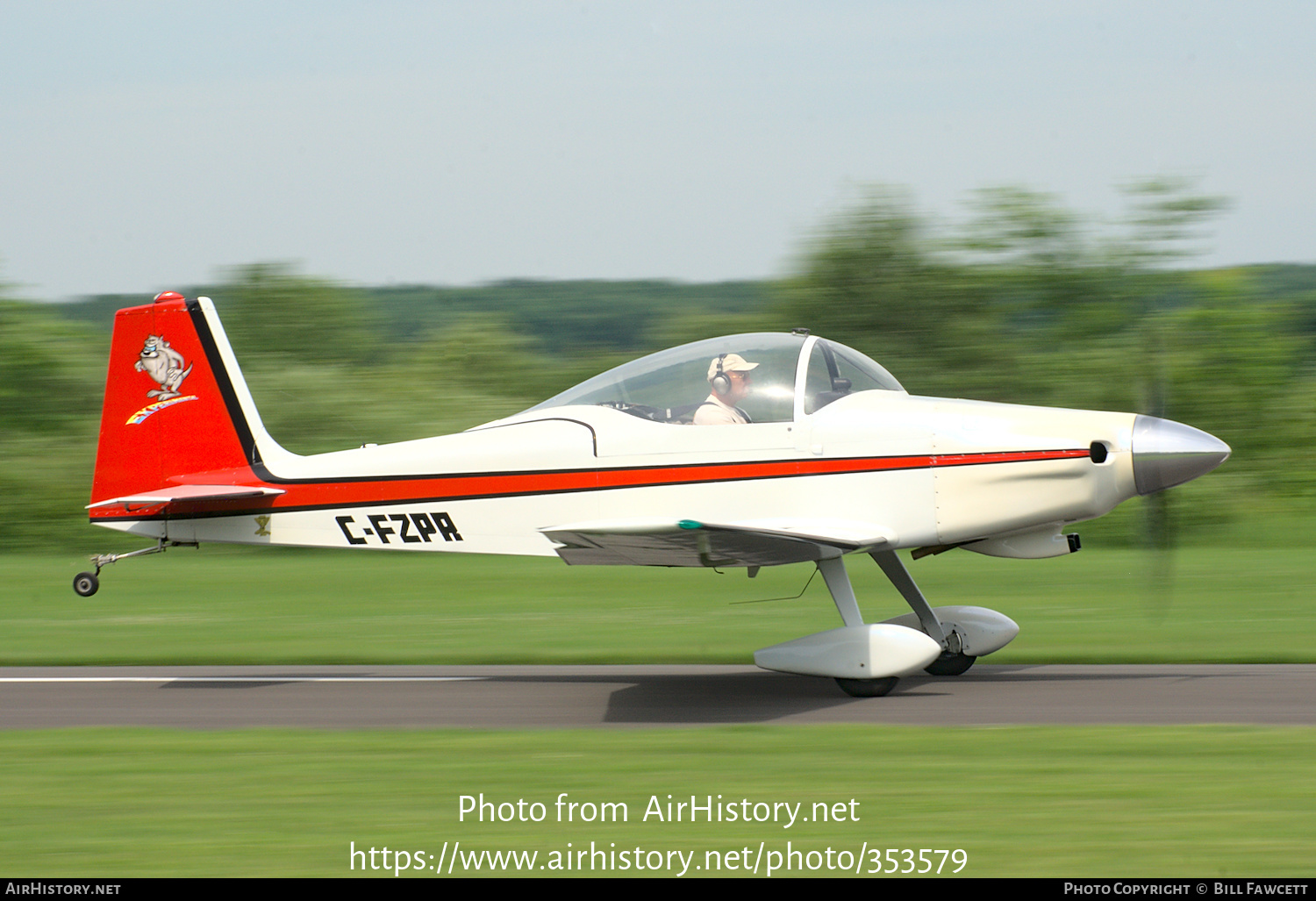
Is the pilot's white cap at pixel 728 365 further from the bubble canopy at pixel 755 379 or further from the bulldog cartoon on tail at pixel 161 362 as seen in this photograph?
the bulldog cartoon on tail at pixel 161 362

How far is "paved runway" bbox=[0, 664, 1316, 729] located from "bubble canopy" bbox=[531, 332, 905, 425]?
5.93ft

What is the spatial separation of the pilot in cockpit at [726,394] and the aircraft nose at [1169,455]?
2.33m

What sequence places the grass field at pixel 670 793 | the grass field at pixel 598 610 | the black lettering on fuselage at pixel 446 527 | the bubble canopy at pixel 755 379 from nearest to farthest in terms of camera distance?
the grass field at pixel 670 793, the bubble canopy at pixel 755 379, the black lettering on fuselage at pixel 446 527, the grass field at pixel 598 610

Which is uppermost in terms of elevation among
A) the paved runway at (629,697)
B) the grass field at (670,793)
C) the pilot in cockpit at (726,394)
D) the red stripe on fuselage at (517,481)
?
the pilot in cockpit at (726,394)

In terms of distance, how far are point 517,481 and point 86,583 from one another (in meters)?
3.07

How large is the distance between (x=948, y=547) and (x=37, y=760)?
210 inches

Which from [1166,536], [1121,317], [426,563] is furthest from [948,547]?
[1121,317]

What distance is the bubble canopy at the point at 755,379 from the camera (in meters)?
7.75

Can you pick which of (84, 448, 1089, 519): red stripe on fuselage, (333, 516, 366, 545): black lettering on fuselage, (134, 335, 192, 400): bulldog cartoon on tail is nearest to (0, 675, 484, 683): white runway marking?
(333, 516, 366, 545): black lettering on fuselage

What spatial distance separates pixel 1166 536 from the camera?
748cm

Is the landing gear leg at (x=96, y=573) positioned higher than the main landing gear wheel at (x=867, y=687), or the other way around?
the landing gear leg at (x=96, y=573)

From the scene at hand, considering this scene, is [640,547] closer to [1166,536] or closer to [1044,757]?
[1044,757]

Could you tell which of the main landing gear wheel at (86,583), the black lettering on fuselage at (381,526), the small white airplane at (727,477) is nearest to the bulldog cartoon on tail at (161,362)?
the small white airplane at (727,477)

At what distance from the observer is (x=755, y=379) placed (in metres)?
7.80
